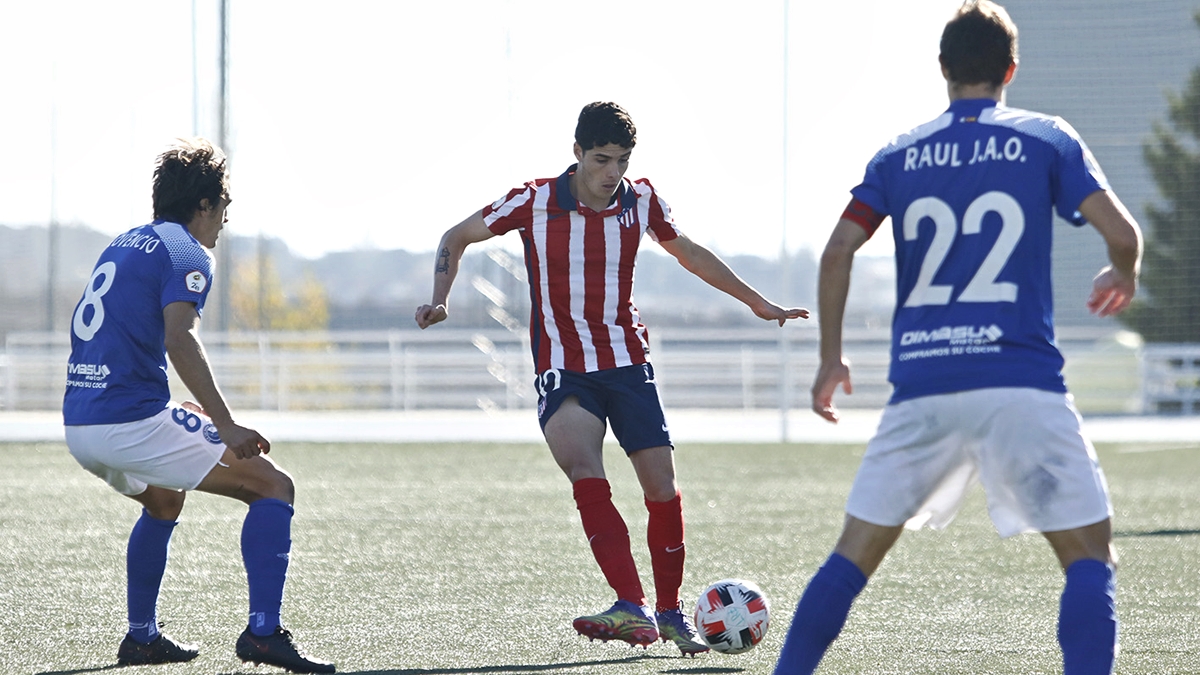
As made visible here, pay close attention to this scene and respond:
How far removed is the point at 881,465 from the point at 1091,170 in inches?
30.6

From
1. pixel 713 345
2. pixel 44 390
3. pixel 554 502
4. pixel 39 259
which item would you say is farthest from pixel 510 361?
pixel 713 345

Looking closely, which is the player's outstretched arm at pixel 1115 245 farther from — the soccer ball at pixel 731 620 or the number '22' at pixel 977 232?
the soccer ball at pixel 731 620

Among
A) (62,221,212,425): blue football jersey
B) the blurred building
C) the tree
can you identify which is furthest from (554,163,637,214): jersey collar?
the tree

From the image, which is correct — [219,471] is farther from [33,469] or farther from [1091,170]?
[33,469]

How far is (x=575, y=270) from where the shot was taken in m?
4.80

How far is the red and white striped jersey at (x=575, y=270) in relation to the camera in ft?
15.7

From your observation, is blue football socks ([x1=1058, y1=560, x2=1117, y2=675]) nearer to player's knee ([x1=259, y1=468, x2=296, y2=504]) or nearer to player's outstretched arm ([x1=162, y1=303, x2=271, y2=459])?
player's outstretched arm ([x1=162, y1=303, x2=271, y2=459])

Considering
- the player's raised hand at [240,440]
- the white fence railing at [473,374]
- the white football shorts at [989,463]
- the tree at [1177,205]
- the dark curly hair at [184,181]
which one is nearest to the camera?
the white football shorts at [989,463]

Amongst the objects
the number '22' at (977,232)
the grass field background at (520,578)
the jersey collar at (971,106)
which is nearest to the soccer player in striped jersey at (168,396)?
the grass field background at (520,578)

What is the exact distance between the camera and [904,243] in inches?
123

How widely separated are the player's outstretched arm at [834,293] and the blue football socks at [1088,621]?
65cm

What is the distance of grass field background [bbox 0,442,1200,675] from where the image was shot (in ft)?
14.3

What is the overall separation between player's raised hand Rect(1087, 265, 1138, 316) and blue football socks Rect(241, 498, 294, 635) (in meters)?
2.42

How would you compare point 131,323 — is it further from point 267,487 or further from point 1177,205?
point 1177,205
